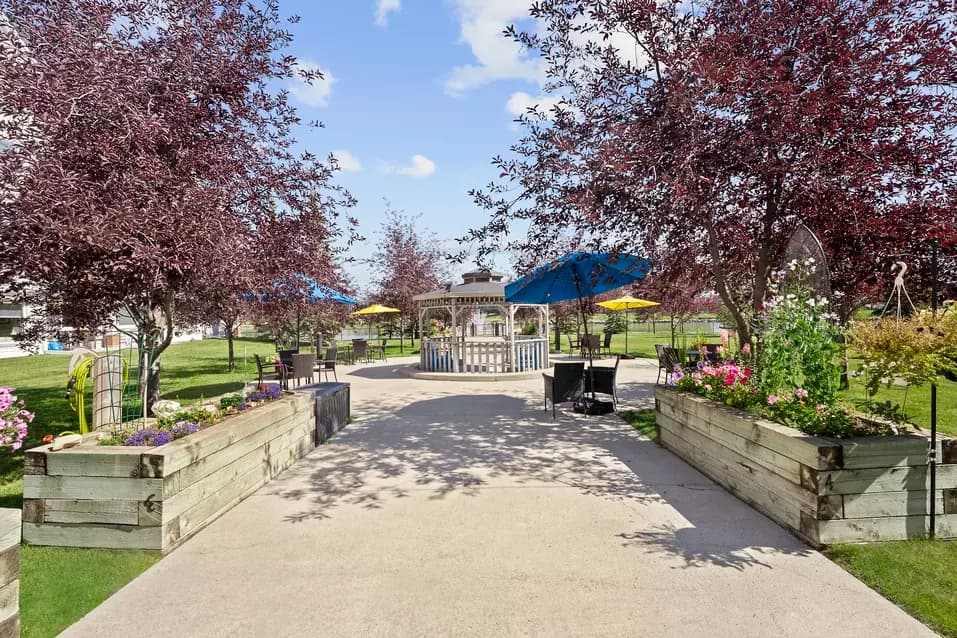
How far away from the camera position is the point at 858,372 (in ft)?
10.8

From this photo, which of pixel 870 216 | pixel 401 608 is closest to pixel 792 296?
pixel 870 216

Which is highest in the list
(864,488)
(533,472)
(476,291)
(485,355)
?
(476,291)

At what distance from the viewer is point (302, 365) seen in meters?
10.2

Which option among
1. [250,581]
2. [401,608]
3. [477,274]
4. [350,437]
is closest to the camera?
[401,608]

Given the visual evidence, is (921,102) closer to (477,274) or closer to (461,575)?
(461,575)

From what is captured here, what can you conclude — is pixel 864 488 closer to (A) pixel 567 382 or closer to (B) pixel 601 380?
(A) pixel 567 382

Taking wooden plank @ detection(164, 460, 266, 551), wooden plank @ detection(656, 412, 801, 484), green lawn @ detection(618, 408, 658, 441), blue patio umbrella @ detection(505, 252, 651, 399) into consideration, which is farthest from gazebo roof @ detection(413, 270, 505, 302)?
wooden plank @ detection(164, 460, 266, 551)

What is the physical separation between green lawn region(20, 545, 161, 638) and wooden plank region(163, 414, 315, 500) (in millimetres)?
451

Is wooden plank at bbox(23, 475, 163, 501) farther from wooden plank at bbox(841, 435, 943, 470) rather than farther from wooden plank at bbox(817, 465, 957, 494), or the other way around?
wooden plank at bbox(841, 435, 943, 470)

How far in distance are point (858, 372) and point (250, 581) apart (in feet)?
13.5

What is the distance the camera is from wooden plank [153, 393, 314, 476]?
323 centimetres

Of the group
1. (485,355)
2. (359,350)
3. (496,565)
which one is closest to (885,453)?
(496,565)

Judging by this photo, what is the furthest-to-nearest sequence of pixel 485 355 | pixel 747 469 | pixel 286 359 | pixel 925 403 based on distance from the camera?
pixel 485 355, pixel 286 359, pixel 925 403, pixel 747 469

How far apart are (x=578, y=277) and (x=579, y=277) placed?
78 mm
